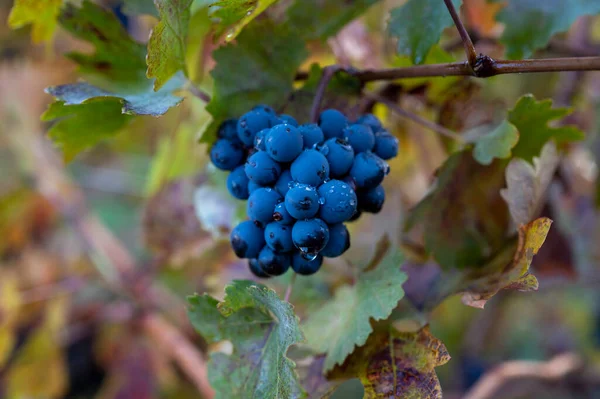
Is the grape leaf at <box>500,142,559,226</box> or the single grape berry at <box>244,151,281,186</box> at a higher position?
the single grape berry at <box>244,151,281,186</box>

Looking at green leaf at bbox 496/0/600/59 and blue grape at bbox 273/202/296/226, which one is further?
green leaf at bbox 496/0/600/59

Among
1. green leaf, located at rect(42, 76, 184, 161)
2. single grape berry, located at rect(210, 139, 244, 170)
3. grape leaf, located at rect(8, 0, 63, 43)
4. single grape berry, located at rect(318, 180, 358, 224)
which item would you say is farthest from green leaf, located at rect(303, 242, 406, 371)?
grape leaf, located at rect(8, 0, 63, 43)

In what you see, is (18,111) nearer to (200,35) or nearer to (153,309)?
(153,309)

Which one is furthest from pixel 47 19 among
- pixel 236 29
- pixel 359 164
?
pixel 359 164

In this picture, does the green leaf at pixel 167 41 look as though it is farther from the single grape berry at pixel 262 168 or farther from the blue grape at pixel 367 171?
the blue grape at pixel 367 171

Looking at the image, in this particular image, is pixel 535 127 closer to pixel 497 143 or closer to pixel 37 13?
pixel 497 143

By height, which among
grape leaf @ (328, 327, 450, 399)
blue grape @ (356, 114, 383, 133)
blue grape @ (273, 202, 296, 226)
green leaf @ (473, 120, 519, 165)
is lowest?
grape leaf @ (328, 327, 450, 399)

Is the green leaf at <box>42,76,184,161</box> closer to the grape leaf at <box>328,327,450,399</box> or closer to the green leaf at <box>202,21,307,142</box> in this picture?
the green leaf at <box>202,21,307,142</box>
